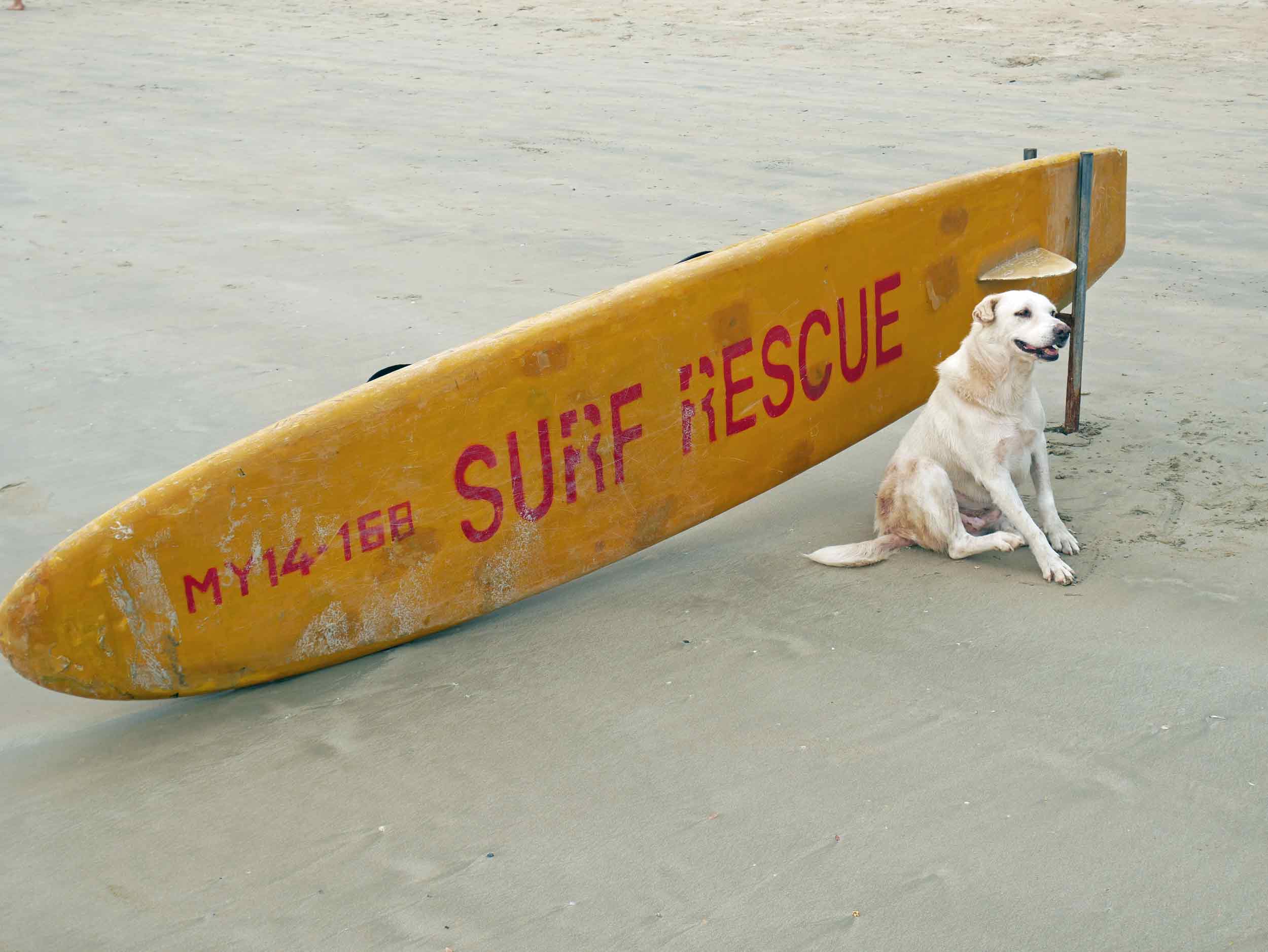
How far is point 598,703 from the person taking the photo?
377 centimetres

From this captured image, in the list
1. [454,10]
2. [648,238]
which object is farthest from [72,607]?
[454,10]

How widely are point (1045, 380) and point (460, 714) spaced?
3.60 metres

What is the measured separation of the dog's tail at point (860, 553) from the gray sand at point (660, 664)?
0.18ft

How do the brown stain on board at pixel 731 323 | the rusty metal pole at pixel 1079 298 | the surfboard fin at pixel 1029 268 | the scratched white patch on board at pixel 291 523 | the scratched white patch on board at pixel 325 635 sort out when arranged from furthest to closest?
the rusty metal pole at pixel 1079 298, the surfboard fin at pixel 1029 268, the brown stain on board at pixel 731 323, the scratched white patch on board at pixel 325 635, the scratched white patch on board at pixel 291 523

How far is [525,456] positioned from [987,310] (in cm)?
163

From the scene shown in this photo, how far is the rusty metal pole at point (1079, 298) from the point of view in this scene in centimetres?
542

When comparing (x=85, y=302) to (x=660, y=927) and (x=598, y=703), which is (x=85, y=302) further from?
(x=660, y=927)

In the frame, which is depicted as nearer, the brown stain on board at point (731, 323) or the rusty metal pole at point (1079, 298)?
the brown stain on board at point (731, 323)

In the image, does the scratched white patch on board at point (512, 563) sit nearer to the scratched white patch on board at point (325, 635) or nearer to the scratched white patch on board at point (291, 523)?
the scratched white patch on board at point (325, 635)

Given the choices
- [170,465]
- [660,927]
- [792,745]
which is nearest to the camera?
[660,927]

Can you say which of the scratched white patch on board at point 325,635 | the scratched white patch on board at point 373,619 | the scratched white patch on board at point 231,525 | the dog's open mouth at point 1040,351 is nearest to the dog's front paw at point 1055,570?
the dog's open mouth at point 1040,351

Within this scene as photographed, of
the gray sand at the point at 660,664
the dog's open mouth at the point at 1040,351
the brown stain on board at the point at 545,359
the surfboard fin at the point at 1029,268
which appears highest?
the surfboard fin at the point at 1029,268

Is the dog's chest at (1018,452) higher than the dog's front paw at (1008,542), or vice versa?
the dog's chest at (1018,452)

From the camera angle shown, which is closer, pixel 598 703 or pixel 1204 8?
pixel 598 703
